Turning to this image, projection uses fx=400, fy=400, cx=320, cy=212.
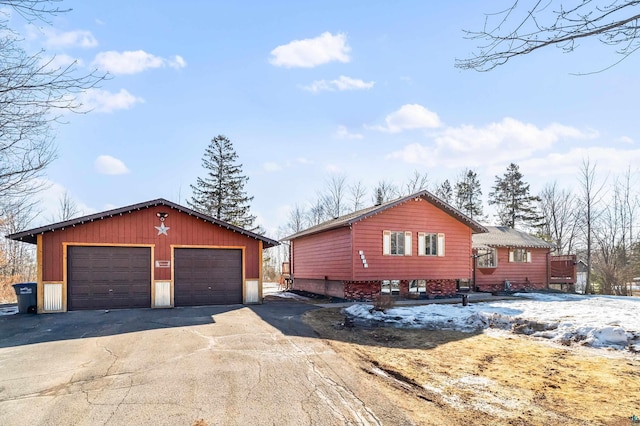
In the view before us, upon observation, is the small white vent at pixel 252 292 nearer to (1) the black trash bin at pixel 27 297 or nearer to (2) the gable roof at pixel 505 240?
(1) the black trash bin at pixel 27 297

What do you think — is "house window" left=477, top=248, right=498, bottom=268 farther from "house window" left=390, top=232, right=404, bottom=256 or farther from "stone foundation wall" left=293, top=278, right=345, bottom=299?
"stone foundation wall" left=293, top=278, right=345, bottom=299

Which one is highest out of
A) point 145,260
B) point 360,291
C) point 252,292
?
point 145,260

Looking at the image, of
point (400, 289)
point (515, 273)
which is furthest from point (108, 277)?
Result: point (515, 273)

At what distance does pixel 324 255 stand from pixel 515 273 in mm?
12611

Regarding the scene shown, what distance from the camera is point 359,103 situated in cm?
1755

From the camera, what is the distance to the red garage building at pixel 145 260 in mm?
13383

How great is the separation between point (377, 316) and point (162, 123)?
38.7 ft

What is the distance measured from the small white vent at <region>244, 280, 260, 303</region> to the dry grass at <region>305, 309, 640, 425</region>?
20.8 feet

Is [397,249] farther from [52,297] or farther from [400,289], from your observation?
[52,297]

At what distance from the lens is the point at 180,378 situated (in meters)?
5.93

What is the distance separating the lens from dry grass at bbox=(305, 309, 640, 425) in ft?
15.8

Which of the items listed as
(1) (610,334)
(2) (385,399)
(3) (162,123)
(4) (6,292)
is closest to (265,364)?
(2) (385,399)

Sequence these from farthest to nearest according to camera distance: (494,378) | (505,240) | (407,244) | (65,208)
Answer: (65,208) < (505,240) < (407,244) < (494,378)

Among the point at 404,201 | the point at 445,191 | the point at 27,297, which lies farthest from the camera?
the point at 445,191
